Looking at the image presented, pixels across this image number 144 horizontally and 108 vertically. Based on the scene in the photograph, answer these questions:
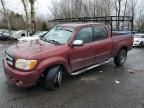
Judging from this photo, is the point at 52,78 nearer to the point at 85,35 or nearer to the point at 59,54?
the point at 59,54

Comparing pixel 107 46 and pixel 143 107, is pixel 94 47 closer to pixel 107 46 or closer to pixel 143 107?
pixel 107 46

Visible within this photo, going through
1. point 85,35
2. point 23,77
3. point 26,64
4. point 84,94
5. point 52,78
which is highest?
point 85,35

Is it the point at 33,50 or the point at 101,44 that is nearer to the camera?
the point at 33,50

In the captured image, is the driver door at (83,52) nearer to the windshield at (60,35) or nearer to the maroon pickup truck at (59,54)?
the maroon pickup truck at (59,54)

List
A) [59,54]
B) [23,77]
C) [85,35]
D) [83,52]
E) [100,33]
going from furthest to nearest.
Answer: [100,33]
[85,35]
[83,52]
[59,54]
[23,77]

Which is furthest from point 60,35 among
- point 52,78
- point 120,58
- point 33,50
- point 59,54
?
point 120,58

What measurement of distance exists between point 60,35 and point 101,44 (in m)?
1.52

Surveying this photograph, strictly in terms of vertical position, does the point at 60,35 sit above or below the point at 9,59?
above

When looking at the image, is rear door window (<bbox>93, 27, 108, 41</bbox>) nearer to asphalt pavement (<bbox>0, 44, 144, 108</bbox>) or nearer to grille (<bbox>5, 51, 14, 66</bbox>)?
asphalt pavement (<bbox>0, 44, 144, 108</bbox>)

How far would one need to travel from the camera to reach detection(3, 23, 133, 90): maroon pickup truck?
4.39 meters

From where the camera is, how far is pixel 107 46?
21.5 ft

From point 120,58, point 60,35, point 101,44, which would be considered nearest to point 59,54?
point 60,35

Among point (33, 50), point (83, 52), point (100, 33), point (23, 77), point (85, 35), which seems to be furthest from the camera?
point (100, 33)

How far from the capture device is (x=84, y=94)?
4734 millimetres
